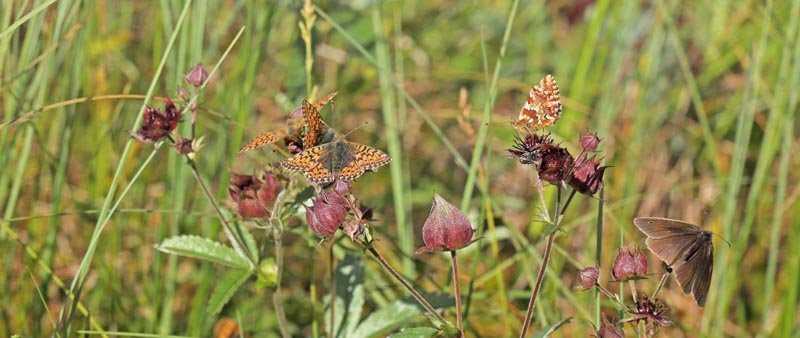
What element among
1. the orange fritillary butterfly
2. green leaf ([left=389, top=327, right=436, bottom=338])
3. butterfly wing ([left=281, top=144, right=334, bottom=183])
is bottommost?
the orange fritillary butterfly

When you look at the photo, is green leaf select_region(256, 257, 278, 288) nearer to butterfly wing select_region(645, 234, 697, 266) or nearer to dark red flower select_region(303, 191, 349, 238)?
dark red flower select_region(303, 191, 349, 238)

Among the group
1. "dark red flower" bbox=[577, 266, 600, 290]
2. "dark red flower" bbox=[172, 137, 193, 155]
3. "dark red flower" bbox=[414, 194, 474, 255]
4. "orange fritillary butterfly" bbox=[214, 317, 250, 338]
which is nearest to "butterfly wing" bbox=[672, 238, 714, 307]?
"dark red flower" bbox=[577, 266, 600, 290]

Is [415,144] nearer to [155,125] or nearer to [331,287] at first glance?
[331,287]

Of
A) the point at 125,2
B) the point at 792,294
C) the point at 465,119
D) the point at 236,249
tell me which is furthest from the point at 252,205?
the point at 125,2

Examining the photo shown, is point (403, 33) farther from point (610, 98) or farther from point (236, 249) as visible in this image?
point (236, 249)

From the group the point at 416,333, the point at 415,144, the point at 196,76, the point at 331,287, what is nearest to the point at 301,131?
the point at 196,76

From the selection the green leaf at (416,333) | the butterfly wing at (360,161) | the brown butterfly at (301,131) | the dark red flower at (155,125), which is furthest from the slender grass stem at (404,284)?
the dark red flower at (155,125)

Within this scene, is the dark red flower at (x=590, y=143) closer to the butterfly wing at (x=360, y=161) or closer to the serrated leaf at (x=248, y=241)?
the butterfly wing at (x=360, y=161)
